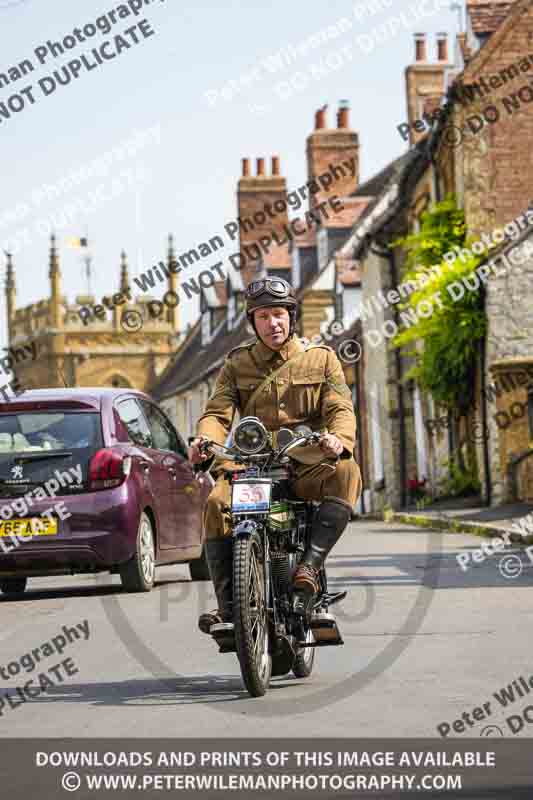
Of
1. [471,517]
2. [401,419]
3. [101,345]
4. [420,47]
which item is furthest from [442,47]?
[101,345]

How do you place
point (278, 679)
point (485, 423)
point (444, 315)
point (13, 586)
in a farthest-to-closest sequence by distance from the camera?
point (444, 315), point (485, 423), point (13, 586), point (278, 679)

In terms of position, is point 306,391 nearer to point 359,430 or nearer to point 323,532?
point 323,532

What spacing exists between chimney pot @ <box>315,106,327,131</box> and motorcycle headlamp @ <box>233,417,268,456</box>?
47169mm

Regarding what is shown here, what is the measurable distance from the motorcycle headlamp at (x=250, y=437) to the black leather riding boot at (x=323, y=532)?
48 centimetres

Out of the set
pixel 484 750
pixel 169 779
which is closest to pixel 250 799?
pixel 169 779

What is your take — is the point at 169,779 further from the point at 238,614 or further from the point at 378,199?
the point at 378,199

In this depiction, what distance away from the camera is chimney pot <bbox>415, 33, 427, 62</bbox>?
5038 cm

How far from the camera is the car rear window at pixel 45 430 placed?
13.3 m

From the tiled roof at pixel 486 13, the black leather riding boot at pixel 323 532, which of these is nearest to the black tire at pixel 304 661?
the black leather riding boot at pixel 323 532

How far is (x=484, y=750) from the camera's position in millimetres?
6070

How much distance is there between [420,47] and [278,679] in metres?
44.2

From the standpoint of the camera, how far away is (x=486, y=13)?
115ft

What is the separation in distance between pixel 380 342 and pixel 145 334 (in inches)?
2921

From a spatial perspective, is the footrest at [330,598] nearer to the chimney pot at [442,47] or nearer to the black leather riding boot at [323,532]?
the black leather riding boot at [323,532]
